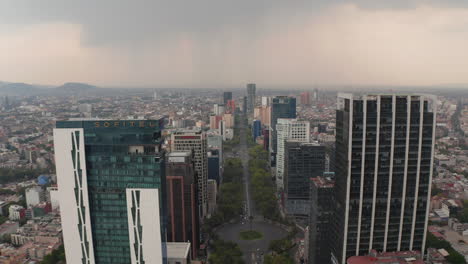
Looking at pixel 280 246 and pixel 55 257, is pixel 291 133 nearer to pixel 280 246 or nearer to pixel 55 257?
pixel 280 246

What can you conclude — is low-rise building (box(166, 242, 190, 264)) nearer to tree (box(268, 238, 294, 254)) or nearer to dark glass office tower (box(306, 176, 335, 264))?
dark glass office tower (box(306, 176, 335, 264))

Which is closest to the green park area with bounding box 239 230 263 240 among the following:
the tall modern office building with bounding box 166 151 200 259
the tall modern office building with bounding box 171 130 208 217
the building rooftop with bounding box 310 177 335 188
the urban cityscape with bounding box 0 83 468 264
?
the urban cityscape with bounding box 0 83 468 264

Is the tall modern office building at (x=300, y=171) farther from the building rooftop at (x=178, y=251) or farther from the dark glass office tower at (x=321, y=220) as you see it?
the building rooftop at (x=178, y=251)

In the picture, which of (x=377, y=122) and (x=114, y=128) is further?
(x=377, y=122)

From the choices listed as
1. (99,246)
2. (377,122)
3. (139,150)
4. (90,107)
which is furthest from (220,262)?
(90,107)

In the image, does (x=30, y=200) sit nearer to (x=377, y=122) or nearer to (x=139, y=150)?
(x=139, y=150)

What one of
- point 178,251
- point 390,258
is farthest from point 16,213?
A: point 390,258
